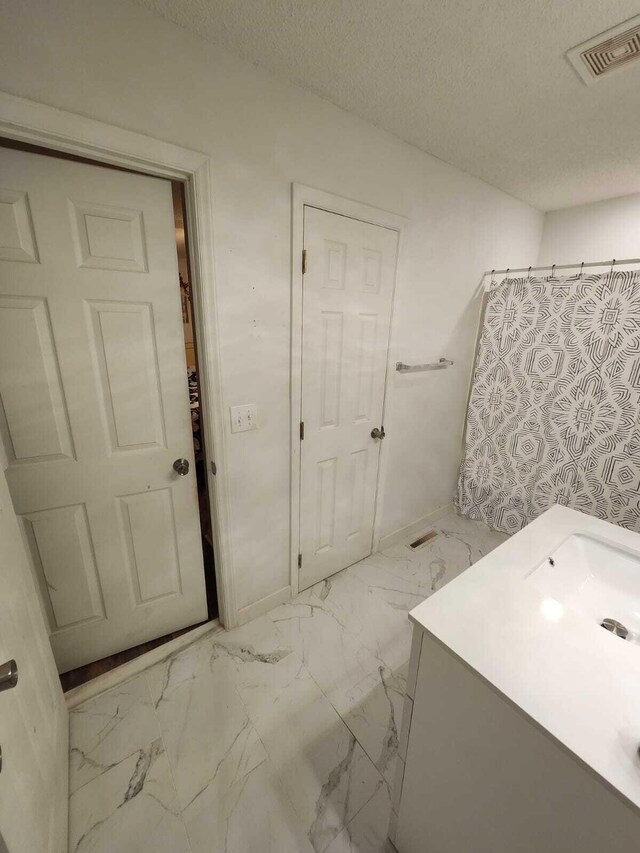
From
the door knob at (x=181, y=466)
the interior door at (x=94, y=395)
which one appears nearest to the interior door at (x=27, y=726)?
the interior door at (x=94, y=395)

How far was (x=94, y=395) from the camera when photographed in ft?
3.91

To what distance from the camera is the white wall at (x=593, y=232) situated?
7.27ft

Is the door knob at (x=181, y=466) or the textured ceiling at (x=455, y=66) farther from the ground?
the textured ceiling at (x=455, y=66)

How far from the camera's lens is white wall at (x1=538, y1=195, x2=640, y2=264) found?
2217 millimetres

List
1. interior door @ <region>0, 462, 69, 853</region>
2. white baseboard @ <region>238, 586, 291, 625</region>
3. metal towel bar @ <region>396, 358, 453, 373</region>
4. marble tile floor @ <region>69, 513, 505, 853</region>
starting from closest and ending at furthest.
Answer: interior door @ <region>0, 462, 69, 853</region> → marble tile floor @ <region>69, 513, 505, 853</region> → white baseboard @ <region>238, 586, 291, 625</region> → metal towel bar @ <region>396, 358, 453, 373</region>

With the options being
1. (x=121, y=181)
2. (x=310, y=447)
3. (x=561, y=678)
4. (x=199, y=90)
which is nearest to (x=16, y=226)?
(x=121, y=181)

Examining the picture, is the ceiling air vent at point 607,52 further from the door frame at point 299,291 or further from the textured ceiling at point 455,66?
the door frame at point 299,291

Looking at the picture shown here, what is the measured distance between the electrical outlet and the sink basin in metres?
1.09

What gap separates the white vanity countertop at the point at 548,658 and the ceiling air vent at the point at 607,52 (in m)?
1.61

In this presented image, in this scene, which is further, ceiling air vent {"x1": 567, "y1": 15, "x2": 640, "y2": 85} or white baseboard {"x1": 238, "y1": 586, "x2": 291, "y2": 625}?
white baseboard {"x1": 238, "y1": 586, "x2": 291, "y2": 625}

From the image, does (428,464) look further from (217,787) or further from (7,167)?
(7,167)

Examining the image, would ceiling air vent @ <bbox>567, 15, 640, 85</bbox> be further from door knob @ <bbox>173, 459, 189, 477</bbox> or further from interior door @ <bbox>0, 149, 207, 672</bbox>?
door knob @ <bbox>173, 459, 189, 477</bbox>

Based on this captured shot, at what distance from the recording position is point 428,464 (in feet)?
7.82

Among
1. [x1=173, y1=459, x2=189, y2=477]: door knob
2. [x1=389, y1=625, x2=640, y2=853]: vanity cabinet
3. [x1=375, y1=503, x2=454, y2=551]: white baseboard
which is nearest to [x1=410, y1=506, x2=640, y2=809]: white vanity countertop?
[x1=389, y1=625, x2=640, y2=853]: vanity cabinet
